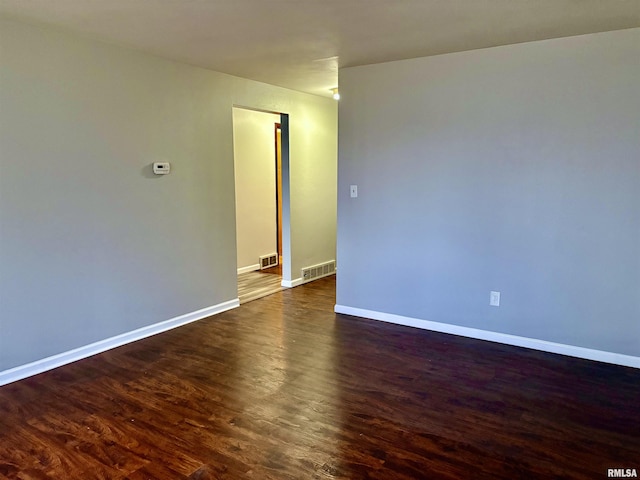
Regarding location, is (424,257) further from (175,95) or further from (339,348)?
(175,95)

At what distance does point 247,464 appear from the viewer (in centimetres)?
205

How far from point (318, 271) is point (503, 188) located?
2905 millimetres

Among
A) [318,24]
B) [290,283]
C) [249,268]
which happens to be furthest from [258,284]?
[318,24]

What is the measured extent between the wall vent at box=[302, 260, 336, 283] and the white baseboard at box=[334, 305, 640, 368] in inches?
49.0

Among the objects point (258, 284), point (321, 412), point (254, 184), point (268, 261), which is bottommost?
point (321, 412)

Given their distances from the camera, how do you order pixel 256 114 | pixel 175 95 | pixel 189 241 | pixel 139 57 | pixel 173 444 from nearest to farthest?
pixel 173 444 < pixel 139 57 < pixel 175 95 < pixel 189 241 < pixel 256 114

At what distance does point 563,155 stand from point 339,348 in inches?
85.8

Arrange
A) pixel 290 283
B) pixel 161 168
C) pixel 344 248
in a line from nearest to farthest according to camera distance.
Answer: pixel 161 168 → pixel 344 248 → pixel 290 283

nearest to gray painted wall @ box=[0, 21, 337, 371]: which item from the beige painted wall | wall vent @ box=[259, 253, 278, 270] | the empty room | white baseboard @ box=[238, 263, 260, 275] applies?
the empty room

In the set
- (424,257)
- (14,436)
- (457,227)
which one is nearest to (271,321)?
(424,257)

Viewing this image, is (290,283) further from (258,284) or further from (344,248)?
(344,248)

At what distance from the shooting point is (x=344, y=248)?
4203 millimetres

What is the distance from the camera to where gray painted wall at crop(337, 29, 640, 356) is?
3.00 m

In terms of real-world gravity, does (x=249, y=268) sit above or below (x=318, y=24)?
below
